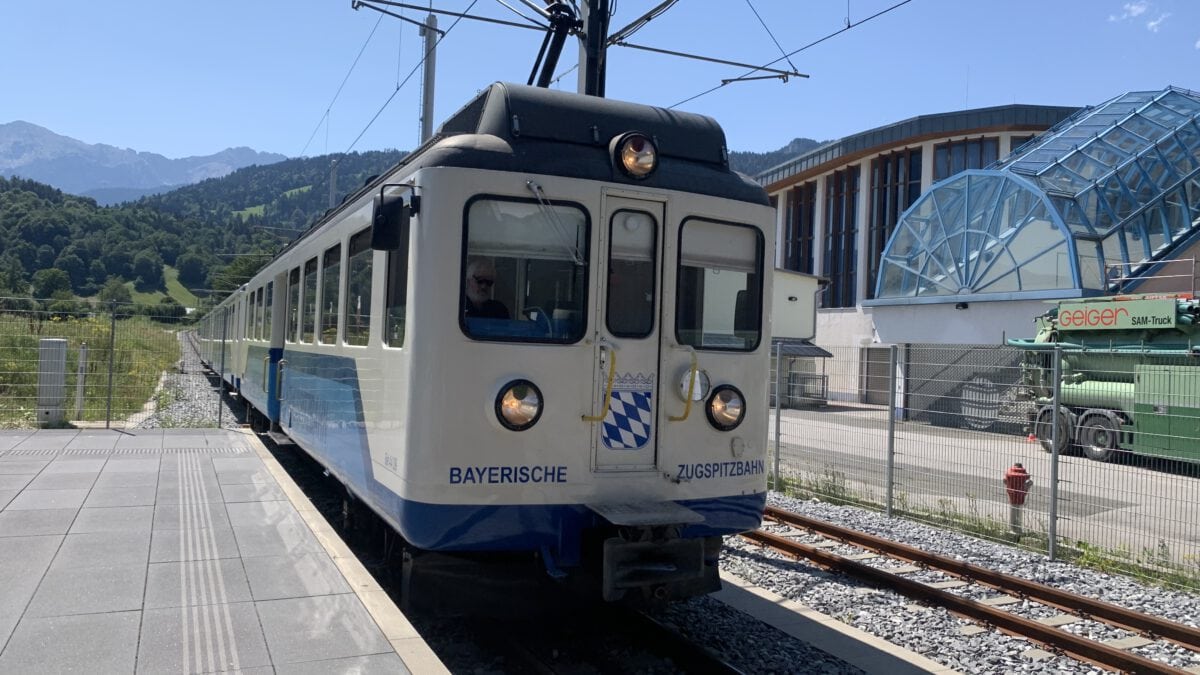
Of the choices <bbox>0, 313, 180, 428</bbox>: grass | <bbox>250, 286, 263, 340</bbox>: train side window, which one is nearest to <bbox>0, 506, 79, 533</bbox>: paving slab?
<bbox>250, 286, 263, 340</bbox>: train side window

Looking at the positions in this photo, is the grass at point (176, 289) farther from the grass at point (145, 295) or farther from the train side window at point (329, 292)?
the train side window at point (329, 292)

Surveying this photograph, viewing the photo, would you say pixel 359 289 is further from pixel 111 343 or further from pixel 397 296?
pixel 111 343

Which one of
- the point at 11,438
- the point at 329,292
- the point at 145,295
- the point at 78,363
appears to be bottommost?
the point at 11,438

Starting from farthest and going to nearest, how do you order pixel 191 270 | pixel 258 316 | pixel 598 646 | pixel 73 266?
1. pixel 191 270
2. pixel 73 266
3. pixel 258 316
4. pixel 598 646

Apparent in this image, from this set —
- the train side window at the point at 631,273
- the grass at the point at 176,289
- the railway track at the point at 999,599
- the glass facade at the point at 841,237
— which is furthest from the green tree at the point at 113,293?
the glass facade at the point at 841,237

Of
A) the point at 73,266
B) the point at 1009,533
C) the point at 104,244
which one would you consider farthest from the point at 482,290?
the point at 104,244

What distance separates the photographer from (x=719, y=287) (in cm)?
549

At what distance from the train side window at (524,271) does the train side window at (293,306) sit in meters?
4.68

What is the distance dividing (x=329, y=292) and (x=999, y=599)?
5.81 metres

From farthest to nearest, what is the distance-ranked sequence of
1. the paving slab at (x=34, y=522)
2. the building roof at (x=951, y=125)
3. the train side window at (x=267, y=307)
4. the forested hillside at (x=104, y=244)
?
1. the forested hillside at (x=104, y=244)
2. the building roof at (x=951, y=125)
3. the train side window at (x=267, y=307)
4. the paving slab at (x=34, y=522)

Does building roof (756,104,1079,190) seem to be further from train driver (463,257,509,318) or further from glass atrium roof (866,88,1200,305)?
train driver (463,257,509,318)

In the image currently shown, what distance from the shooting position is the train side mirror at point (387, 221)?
15.7 feet

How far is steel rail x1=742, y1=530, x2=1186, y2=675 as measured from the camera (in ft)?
17.5

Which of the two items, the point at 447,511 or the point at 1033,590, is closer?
the point at 447,511
